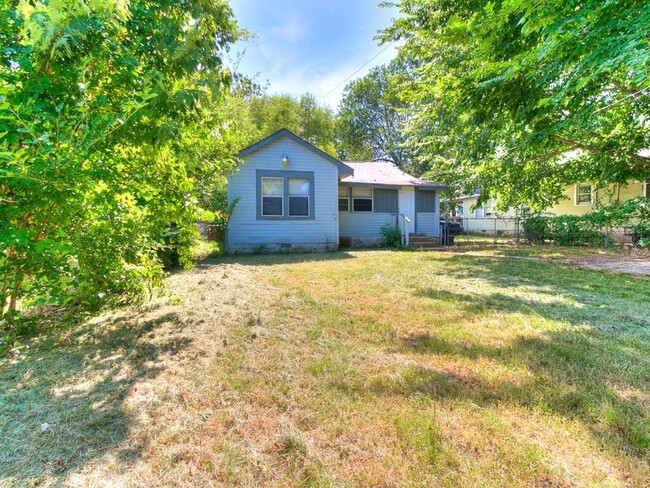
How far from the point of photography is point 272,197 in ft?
35.4

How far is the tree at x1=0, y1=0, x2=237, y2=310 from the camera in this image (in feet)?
7.00

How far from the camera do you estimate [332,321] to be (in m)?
3.70

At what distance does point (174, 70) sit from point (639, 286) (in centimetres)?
802

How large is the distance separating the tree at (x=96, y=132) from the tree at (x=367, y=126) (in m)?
28.6

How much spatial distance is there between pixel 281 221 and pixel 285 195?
94 cm

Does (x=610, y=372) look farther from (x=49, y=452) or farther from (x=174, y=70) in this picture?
(x=174, y=70)

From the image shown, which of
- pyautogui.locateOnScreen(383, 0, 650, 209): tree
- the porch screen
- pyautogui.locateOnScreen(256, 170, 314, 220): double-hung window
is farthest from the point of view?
the porch screen

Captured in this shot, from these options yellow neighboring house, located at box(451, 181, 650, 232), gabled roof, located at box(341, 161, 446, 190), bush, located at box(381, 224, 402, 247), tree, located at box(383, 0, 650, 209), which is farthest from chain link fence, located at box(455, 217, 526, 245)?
tree, located at box(383, 0, 650, 209)

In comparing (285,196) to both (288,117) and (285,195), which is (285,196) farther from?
(288,117)

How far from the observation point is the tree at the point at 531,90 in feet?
9.28

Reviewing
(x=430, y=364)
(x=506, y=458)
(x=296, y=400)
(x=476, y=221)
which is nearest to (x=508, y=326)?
(x=430, y=364)

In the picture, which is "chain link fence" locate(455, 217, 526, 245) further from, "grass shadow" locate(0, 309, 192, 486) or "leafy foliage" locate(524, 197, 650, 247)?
"grass shadow" locate(0, 309, 192, 486)

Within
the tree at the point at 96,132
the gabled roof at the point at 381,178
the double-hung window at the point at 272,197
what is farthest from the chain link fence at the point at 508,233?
the tree at the point at 96,132

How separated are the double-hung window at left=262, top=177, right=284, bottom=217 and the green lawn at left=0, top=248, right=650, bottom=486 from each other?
6.77 metres
